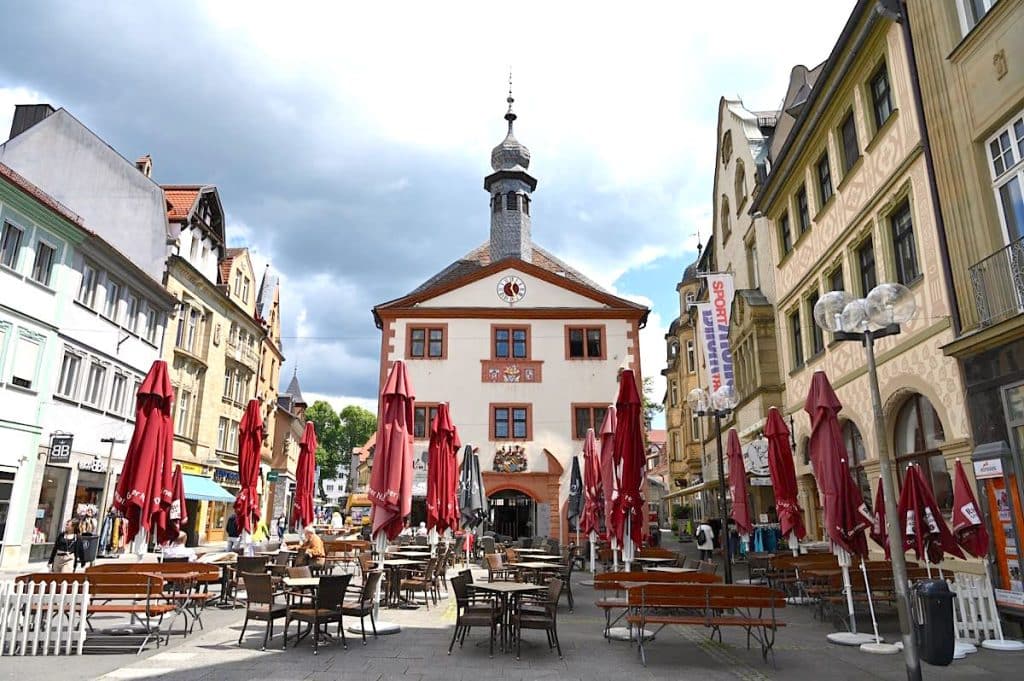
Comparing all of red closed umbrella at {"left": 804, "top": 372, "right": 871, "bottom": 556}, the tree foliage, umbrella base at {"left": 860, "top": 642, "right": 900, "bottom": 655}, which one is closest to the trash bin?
umbrella base at {"left": 860, "top": 642, "right": 900, "bottom": 655}

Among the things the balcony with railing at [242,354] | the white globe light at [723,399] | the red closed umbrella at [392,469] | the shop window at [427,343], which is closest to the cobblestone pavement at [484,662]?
the red closed umbrella at [392,469]

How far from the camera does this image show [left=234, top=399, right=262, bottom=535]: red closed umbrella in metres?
16.1

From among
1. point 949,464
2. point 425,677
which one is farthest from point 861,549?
point 425,677

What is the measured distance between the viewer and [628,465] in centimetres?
1171

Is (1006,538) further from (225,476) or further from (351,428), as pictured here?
(351,428)

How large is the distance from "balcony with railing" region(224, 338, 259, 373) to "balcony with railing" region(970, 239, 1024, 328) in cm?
3159

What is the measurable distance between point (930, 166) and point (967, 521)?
6203mm

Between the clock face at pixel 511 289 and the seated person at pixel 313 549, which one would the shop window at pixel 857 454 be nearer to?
the seated person at pixel 313 549

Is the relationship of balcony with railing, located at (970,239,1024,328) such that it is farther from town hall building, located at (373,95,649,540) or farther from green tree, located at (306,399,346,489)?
green tree, located at (306,399,346,489)

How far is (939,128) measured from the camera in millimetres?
12039

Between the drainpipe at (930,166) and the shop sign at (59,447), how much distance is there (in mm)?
22989

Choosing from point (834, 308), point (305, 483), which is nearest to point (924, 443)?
point (834, 308)

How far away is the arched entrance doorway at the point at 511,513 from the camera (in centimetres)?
3188

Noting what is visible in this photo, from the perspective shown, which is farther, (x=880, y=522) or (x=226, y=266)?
(x=226, y=266)
